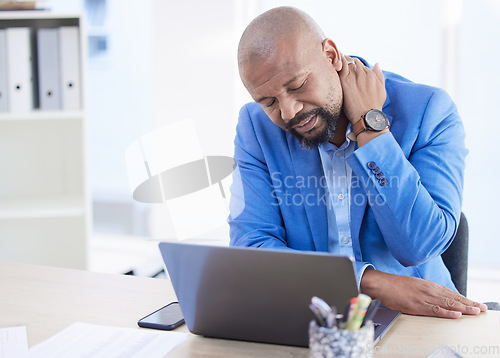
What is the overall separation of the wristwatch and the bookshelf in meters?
1.37

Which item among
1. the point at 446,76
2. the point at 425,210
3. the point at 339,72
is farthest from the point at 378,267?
the point at 446,76

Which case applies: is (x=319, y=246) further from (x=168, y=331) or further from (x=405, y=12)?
(x=405, y=12)

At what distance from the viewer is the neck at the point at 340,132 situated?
4.94ft

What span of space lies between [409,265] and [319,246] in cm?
24

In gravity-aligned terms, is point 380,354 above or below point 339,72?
below

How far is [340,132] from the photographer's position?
152cm

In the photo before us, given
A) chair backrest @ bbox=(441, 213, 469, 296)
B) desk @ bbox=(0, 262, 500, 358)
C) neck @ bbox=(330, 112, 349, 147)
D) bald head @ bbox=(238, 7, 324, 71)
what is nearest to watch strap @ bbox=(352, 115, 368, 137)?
neck @ bbox=(330, 112, 349, 147)

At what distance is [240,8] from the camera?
302 centimetres

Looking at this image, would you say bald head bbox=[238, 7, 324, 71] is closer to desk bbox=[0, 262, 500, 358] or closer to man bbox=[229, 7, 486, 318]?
man bbox=[229, 7, 486, 318]

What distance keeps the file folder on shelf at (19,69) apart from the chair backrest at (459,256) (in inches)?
69.0

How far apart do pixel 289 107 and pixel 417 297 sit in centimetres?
53

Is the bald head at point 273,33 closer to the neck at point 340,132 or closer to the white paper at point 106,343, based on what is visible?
the neck at point 340,132

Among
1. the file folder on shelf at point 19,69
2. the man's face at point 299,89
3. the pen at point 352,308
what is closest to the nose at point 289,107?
the man's face at point 299,89

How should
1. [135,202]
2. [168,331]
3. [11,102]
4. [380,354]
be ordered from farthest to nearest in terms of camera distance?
[135,202] → [11,102] → [168,331] → [380,354]
